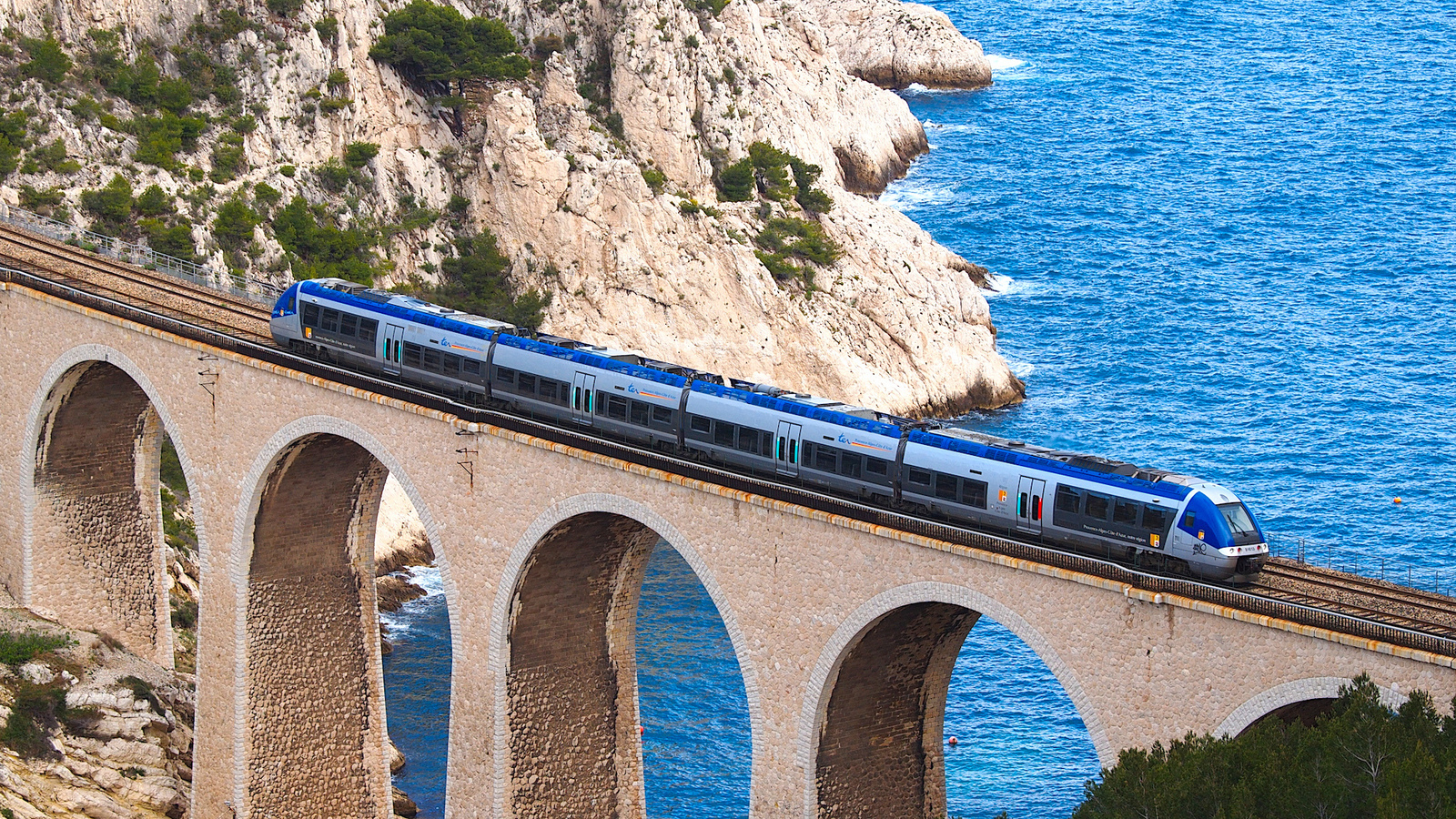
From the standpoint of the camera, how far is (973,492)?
132 ft

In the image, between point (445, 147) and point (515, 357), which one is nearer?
point (515, 357)

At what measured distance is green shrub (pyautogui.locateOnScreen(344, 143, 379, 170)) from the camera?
91438 mm

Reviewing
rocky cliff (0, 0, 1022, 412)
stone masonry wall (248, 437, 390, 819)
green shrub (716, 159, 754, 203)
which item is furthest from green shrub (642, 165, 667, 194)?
stone masonry wall (248, 437, 390, 819)

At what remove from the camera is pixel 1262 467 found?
8669 centimetres

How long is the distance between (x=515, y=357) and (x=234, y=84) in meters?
46.1

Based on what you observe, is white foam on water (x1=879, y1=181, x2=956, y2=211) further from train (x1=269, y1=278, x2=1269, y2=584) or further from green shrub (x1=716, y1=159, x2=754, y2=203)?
train (x1=269, y1=278, x2=1269, y2=584)

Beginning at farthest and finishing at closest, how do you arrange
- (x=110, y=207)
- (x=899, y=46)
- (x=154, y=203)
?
(x=899, y=46)
(x=154, y=203)
(x=110, y=207)

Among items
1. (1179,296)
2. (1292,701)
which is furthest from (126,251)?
(1179,296)

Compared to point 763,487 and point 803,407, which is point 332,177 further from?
point 763,487

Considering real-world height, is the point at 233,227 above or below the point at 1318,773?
above

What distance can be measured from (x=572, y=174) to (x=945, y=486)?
187 ft

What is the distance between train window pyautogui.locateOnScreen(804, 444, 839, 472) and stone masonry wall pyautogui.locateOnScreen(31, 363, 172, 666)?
2725 cm

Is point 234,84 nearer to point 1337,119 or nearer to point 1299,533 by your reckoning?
point 1299,533

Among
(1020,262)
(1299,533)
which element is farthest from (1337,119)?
(1299,533)
